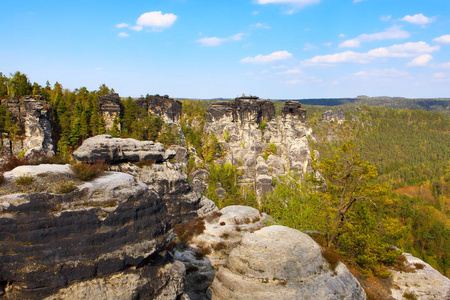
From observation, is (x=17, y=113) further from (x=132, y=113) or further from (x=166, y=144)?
(x=166, y=144)

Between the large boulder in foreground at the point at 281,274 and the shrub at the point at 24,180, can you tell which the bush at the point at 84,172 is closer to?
the shrub at the point at 24,180

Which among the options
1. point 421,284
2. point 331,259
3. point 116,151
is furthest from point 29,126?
point 421,284

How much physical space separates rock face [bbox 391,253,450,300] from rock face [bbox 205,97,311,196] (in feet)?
157

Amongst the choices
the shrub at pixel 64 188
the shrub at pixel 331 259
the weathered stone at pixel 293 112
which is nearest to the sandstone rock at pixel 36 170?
the shrub at pixel 64 188

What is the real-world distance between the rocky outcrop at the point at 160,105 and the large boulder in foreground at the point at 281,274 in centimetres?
7162

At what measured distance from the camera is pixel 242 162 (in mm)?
79000

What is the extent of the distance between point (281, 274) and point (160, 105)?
2982 inches

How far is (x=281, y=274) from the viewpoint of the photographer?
1534cm

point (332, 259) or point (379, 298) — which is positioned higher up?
point (332, 259)

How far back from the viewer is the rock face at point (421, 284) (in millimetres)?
20719

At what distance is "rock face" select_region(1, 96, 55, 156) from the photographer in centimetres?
5391

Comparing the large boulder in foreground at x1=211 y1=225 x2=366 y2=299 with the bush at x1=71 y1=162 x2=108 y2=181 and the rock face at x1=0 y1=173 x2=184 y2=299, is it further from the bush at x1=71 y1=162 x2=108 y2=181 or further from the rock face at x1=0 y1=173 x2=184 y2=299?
the bush at x1=71 y1=162 x2=108 y2=181

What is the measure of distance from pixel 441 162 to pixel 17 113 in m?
201

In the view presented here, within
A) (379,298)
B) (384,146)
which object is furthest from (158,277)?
(384,146)
